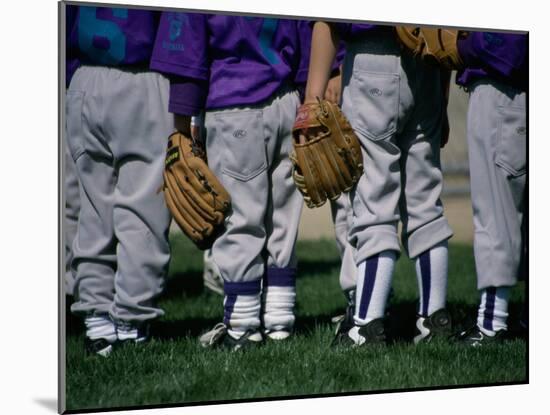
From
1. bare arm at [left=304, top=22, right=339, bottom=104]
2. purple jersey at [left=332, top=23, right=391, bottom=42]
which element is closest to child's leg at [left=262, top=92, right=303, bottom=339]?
bare arm at [left=304, top=22, right=339, bottom=104]

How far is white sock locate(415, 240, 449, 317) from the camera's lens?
13.5 feet

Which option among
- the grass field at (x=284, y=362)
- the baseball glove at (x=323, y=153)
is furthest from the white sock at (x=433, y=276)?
the baseball glove at (x=323, y=153)

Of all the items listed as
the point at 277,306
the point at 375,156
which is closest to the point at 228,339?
the point at 277,306

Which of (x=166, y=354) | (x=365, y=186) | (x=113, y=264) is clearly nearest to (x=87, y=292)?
(x=113, y=264)

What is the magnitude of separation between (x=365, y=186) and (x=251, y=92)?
24.2 inches

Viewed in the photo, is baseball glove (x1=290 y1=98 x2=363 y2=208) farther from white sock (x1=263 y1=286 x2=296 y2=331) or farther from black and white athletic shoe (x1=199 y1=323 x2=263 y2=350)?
black and white athletic shoe (x1=199 y1=323 x2=263 y2=350)

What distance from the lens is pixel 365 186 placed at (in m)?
3.99

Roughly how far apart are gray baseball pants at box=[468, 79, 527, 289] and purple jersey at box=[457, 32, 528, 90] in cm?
5

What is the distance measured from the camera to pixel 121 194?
3.82m

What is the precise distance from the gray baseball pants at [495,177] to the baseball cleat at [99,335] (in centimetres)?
164

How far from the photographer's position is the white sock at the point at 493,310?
4273mm

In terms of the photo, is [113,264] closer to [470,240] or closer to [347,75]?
[347,75]

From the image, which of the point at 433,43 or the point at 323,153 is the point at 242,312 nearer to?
the point at 323,153

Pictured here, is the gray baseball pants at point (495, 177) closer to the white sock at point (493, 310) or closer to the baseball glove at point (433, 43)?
the white sock at point (493, 310)
